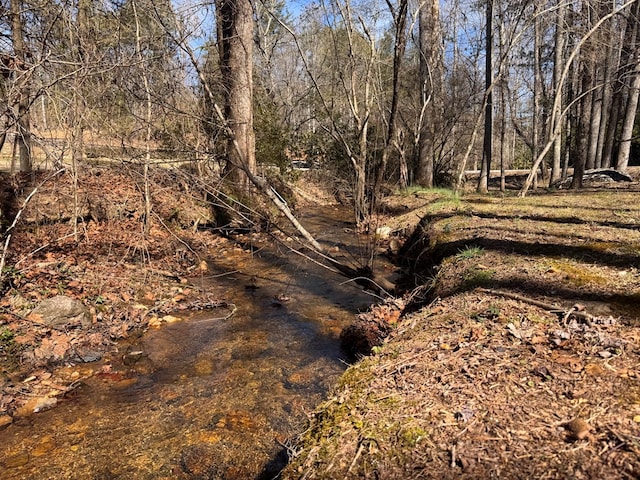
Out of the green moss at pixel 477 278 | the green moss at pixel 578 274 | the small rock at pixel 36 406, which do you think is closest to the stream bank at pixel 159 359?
the small rock at pixel 36 406

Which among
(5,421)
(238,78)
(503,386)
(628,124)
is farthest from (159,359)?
(628,124)

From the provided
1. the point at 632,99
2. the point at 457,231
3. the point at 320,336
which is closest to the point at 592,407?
the point at 320,336

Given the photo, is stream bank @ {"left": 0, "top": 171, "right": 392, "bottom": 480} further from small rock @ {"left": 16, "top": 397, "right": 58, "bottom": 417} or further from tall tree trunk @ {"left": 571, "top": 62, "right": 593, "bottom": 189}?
tall tree trunk @ {"left": 571, "top": 62, "right": 593, "bottom": 189}

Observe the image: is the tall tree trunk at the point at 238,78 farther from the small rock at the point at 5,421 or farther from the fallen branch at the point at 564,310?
the fallen branch at the point at 564,310

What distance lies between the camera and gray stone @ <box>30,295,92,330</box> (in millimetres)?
5047

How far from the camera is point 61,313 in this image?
519 cm

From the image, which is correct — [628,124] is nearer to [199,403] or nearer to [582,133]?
[582,133]

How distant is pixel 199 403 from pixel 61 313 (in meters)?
2.53

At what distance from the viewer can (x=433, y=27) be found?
1374cm

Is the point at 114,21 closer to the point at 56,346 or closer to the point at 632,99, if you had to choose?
the point at 56,346

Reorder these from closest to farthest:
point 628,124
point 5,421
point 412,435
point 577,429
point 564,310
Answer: point 577,429, point 412,435, point 564,310, point 5,421, point 628,124

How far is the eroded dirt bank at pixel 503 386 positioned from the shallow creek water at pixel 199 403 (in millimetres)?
1018

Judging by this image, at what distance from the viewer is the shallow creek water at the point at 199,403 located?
10.2ft

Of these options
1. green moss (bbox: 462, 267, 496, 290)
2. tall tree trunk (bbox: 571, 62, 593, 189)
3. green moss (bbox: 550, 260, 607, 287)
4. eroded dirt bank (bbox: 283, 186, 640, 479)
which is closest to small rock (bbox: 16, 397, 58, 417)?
eroded dirt bank (bbox: 283, 186, 640, 479)
